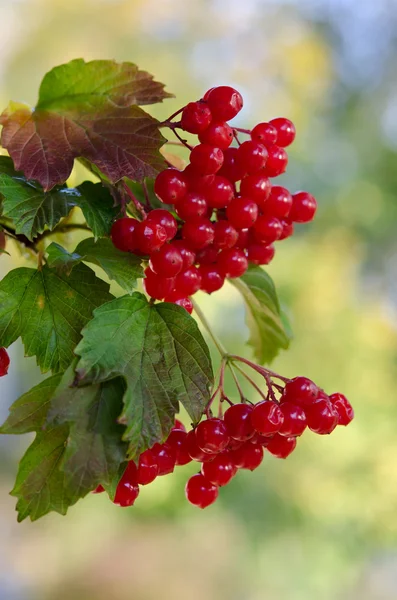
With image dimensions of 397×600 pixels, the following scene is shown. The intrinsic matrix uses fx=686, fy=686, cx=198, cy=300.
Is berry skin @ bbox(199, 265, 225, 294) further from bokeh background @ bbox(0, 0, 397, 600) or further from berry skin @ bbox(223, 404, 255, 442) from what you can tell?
bokeh background @ bbox(0, 0, 397, 600)

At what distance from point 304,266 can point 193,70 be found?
966mm

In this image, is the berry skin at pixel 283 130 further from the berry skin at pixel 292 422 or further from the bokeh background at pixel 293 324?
the bokeh background at pixel 293 324

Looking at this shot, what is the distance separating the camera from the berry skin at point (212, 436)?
35 centimetres

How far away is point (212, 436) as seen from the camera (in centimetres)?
35

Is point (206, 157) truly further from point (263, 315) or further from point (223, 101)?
point (263, 315)

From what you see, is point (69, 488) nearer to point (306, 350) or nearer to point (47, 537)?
point (306, 350)

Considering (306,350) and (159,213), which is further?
(306,350)

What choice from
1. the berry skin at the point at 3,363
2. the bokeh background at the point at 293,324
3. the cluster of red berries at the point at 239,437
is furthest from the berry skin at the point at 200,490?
the bokeh background at the point at 293,324

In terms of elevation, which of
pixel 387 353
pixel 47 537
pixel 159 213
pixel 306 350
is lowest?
pixel 47 537

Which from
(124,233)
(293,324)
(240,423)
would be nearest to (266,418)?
(240,423)

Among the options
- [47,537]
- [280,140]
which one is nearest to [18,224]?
[280,140]

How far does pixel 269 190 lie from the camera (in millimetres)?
400

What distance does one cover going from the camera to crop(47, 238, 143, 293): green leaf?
0.34 metres

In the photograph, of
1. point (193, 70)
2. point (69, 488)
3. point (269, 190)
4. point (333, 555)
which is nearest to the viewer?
point (69, 488)
